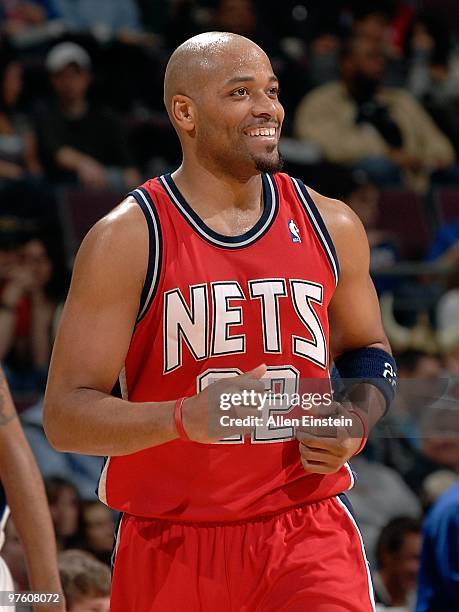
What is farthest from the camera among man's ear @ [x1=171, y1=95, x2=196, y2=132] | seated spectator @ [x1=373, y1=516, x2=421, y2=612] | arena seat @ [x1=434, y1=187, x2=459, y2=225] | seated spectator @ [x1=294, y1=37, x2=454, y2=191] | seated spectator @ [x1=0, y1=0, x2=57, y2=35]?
seated spectator @ [x1=0, y1=0, x2=57, y2=35]

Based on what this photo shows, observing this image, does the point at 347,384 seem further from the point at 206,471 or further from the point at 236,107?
the point at 236,107

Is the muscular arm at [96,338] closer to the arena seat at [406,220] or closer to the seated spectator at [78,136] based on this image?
the seated spectator at [78,136]

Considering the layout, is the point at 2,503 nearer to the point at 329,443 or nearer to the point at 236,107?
the point at 329,443

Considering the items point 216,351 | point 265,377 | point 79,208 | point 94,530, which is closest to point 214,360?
point 216,351

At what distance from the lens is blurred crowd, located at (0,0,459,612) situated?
575cm

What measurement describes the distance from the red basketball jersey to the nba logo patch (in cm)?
4

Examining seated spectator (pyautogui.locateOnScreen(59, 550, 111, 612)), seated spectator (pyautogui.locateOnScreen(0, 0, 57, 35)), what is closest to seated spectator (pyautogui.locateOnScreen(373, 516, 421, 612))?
seated spectator (pyautogui.locateOnScreen(59, 550, 111, 612))

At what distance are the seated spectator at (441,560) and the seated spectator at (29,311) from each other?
291 cm

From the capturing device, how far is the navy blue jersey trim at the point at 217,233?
3.29 metres

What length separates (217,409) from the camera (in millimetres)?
2760

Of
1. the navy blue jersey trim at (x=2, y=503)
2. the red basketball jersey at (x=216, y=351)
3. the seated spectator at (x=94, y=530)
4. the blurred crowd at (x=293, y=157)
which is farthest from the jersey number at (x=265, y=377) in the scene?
the seated spectator at (x=94, y=530)

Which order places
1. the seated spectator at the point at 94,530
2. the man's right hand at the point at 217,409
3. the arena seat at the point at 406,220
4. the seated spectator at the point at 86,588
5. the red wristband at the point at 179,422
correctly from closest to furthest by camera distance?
the man's right hand at the point at 217,409
the red wristband at the point at 179,422
the seated spectator at the point at 86,588
the seated spectator at the point at 94,530
the arena seat at the point at 406,220

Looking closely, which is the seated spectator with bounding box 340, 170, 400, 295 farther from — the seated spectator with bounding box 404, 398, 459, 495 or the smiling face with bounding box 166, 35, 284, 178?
the smiling face with bounding box 166, 35, 284, 178

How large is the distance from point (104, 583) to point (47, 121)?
4764 millimetres
